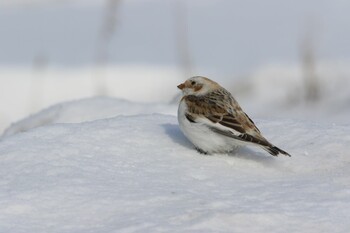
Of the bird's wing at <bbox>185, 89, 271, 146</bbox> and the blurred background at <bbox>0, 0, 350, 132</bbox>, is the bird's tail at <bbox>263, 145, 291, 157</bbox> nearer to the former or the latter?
the bird's wing at <bbox>185, 89, 271, 146</bbox>

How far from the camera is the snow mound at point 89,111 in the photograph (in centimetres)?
617

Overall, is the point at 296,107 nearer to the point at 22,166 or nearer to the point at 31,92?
the point at 31,92

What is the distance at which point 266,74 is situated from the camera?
9758mm

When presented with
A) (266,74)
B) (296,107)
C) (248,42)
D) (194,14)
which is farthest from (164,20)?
(296,107)

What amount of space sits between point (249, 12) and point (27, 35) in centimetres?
273

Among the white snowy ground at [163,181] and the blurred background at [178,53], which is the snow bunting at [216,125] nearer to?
the white snowy ground at [163,181]

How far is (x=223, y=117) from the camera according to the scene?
4820 millimetres

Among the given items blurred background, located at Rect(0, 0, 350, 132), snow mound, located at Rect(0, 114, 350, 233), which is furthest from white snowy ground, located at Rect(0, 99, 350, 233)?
blurred background, located at Rect(0, 0, 350, 132)

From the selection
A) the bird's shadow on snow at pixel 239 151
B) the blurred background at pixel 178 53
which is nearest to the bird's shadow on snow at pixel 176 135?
the bird's shadow on snow at pixel 239 151

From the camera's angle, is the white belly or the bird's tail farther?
the white belly

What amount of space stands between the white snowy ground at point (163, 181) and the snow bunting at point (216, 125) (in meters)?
0.06

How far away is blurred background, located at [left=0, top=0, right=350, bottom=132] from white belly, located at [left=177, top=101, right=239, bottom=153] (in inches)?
108

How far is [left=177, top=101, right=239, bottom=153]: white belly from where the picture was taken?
4742 millimetres

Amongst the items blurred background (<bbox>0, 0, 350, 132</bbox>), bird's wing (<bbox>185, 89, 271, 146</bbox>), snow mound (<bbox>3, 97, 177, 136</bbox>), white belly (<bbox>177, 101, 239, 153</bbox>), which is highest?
bird's wing (<bbox>185, 89, 271, 146</bbox>)
